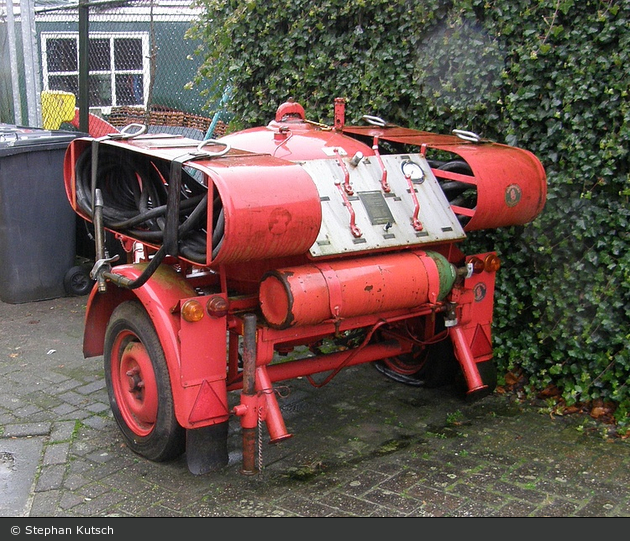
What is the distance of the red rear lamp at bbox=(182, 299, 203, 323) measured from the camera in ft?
12.4

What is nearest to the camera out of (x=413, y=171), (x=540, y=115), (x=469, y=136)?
(x=413, y=171)

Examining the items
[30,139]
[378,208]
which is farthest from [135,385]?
[30,139]

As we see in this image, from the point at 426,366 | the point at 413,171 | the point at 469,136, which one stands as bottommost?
the point at 426,366

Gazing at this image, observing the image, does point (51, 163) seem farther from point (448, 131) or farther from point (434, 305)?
point (434, 305)

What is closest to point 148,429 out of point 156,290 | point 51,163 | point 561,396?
point 156,290

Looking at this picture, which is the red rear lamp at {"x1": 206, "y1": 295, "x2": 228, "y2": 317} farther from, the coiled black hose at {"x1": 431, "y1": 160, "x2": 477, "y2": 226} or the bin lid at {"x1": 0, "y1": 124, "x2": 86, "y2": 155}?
the bin lid at {"x1": 0, "y1": 124, "x2": 86, "y2": 155}

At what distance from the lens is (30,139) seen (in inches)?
280

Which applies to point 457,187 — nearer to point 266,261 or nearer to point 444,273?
point 444,273

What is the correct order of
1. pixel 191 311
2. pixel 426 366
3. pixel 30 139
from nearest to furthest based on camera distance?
pixel 191 311, pixel 426 366, pixel 30 139

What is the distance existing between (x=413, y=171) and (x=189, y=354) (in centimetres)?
163

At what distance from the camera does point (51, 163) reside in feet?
23.3

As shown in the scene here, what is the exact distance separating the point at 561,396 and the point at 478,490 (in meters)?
1.36

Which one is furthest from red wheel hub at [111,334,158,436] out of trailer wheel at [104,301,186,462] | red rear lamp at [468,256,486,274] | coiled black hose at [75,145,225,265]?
red rear lamp at [468,256,486,274]

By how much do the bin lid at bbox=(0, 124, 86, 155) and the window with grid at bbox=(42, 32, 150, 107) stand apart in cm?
681
